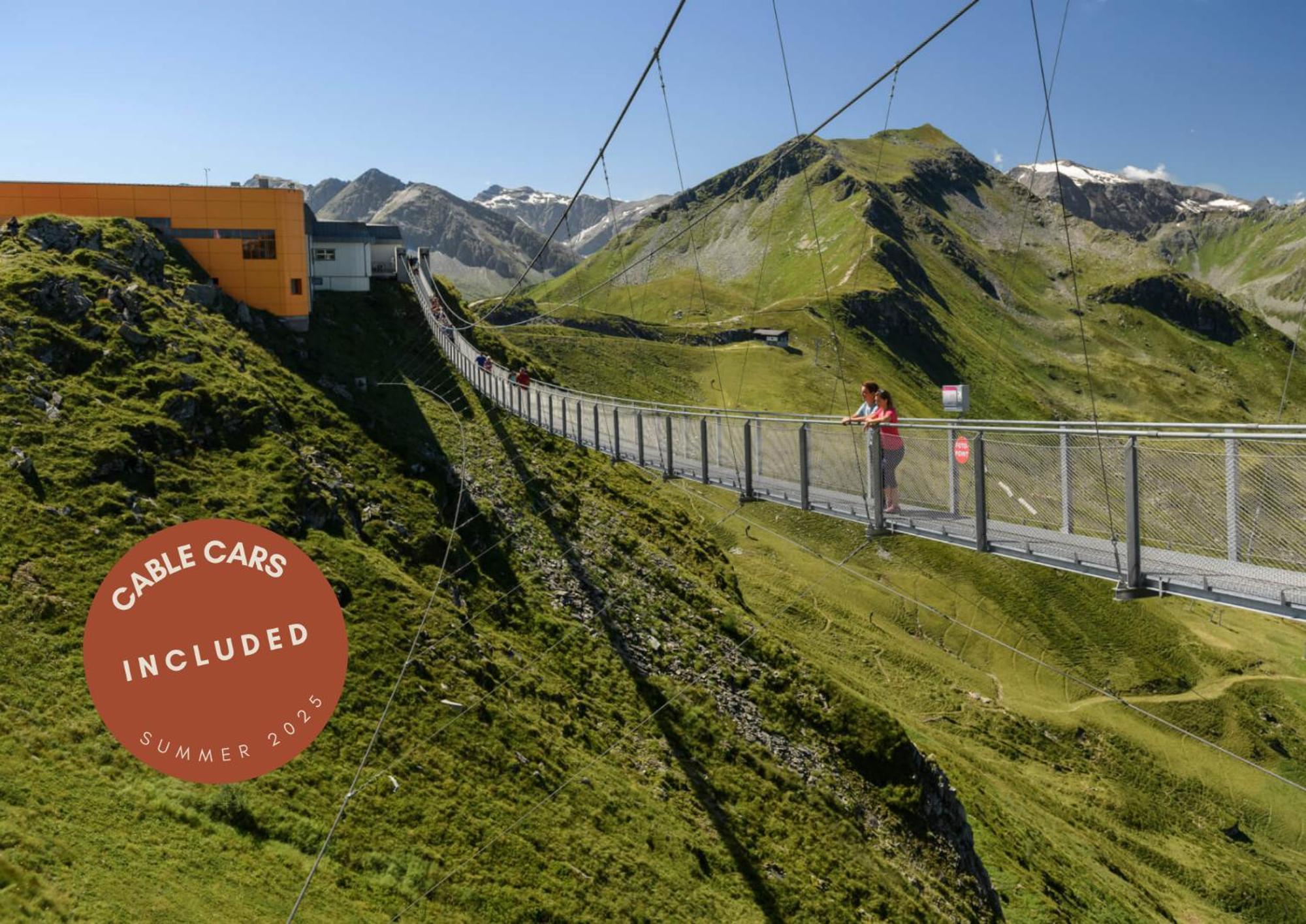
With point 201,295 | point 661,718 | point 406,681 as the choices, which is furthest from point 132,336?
point 661,718

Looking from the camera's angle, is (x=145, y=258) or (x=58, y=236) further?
(x=145, y=258)

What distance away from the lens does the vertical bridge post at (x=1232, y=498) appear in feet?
29.5

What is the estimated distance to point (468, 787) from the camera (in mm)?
22688

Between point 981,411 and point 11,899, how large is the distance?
6930 inches

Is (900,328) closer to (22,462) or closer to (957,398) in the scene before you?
(22,462)

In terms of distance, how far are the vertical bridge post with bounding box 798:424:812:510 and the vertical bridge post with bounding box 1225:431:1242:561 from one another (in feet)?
24.2

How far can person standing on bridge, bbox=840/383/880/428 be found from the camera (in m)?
13.7

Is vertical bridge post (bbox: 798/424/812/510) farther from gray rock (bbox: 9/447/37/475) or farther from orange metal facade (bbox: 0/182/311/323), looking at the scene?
orange metal facade (bbox: 0/182/311/323)

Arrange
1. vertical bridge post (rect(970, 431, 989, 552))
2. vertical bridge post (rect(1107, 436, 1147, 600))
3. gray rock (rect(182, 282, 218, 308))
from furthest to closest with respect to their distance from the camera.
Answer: gray rock (rect(182, 282, 218, 308)) → vertical bridge post (rect(970, 431, 989, 552)) → vertical bridge post (rect(1107, 436, 1147, 600))

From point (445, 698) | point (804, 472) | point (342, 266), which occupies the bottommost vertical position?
point (445, 698)

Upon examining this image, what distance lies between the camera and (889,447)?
45.5ft

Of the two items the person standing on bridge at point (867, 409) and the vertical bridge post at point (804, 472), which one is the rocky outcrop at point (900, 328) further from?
the person standing on bridge at point (867, 409)

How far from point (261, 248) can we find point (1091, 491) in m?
41.1

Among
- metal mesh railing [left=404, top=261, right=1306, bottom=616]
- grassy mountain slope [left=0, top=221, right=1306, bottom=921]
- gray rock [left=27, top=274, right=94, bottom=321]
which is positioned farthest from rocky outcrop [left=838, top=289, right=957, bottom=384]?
metal mesh railing [left=404, top=261, right=1306, bottom=616]
